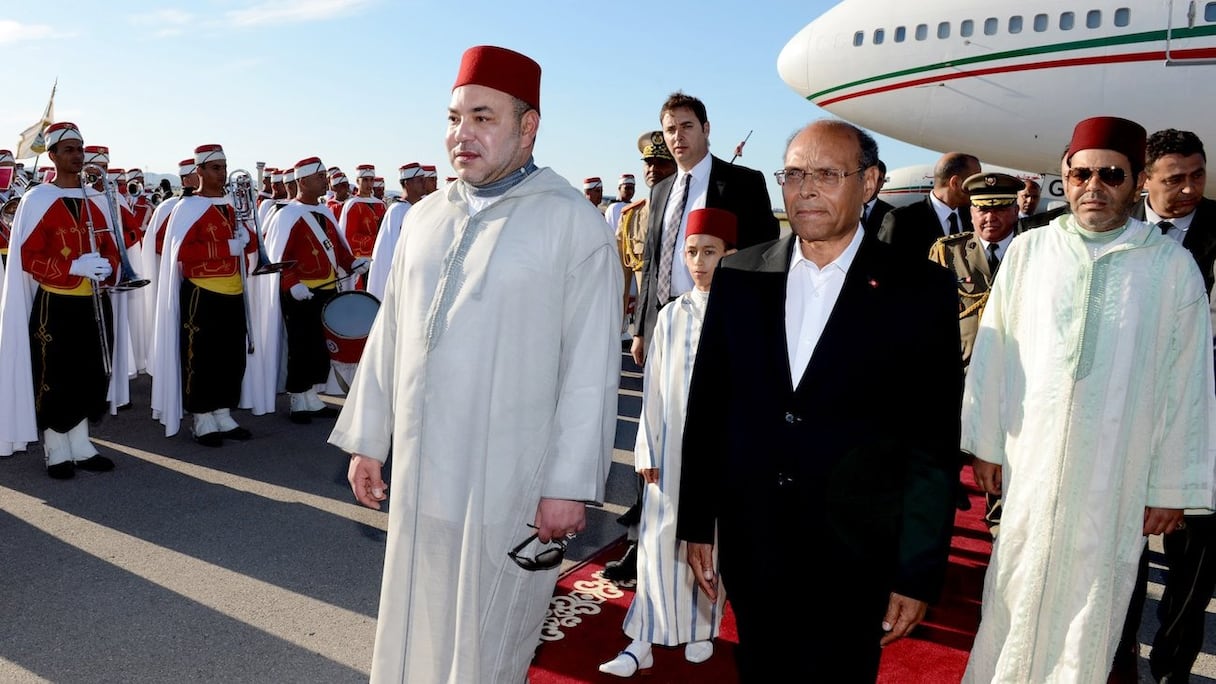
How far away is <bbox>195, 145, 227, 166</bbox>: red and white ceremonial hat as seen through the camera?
7234 mm

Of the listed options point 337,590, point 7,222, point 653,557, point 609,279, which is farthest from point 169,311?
point 609,279

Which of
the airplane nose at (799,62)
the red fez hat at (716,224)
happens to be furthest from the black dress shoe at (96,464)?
the airplane nose at (799,62)

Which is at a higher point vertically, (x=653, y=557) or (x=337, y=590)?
(x=653, y=557)

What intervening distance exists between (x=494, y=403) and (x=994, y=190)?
3.52 metres

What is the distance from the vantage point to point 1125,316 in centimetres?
278

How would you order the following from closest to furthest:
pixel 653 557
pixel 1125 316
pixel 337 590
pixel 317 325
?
1. pixel 1125 316
2. pixel 653 557
3. pixel 337 590
4. pixel 317 325

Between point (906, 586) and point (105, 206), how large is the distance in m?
6.66

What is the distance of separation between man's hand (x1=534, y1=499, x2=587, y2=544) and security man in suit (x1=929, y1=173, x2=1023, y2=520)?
3086 millimetres

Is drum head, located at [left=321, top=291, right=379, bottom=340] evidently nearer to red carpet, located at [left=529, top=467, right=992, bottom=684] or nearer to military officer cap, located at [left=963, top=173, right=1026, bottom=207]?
red carpet, located at [left=529, top=467, right=992, bottom=684]

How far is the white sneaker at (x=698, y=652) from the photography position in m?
3.76

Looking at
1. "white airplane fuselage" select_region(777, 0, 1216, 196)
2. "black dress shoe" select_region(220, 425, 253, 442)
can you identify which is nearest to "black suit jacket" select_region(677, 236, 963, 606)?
"black dress shoe" select_region(220, 425, 253, 442)

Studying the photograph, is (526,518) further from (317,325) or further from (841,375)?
(317,325)

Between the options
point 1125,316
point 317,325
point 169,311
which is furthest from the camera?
point 317,325

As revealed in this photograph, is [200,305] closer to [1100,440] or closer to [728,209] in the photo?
[728,209]
